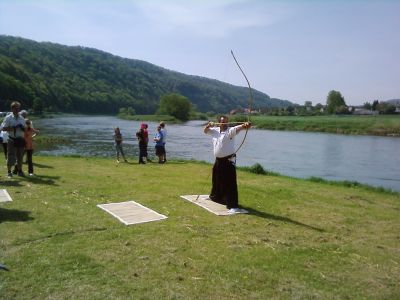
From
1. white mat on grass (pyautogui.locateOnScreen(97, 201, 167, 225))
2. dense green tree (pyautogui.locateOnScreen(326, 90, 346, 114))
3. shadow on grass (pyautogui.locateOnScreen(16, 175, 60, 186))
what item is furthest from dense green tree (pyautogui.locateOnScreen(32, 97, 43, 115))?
white mat on grass (pyautogui.locateOnScreen(97, 201, 167, 225))

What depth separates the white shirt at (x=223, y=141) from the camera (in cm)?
946

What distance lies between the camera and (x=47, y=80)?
536 ft

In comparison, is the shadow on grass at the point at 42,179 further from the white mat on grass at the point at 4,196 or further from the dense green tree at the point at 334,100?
the dense green tree at the point at 334,100

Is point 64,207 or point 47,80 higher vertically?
point 47,80

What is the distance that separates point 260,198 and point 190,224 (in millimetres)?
3525

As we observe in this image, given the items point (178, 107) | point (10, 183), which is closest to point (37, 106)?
point (178, 107)

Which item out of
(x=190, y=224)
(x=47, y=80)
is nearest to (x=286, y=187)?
(x=190, y=224)

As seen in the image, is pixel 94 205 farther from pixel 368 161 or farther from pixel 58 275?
pixel 368 161

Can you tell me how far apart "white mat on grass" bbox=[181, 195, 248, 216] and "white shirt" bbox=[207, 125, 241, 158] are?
3.68 feet

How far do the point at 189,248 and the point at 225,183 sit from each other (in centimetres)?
319

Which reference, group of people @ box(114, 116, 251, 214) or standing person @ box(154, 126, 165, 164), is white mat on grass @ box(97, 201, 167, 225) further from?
standing person @ box(154, 126, 165, 164)

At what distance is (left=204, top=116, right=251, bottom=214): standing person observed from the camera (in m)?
9.41

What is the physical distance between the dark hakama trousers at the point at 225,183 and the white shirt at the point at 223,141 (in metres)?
0.16

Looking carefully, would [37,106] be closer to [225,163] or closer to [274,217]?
[225,163]
